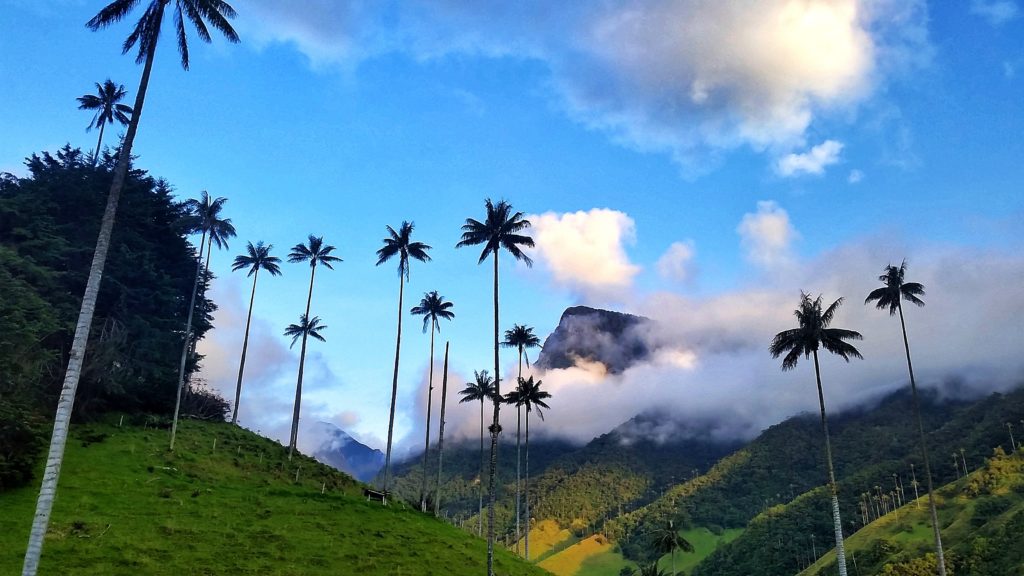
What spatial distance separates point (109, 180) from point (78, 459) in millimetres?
33378

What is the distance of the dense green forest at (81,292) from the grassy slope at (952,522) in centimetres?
14093

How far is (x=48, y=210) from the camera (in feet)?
211

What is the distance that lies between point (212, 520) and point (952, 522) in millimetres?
169668

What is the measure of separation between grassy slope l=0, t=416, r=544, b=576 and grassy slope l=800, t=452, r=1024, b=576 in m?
120

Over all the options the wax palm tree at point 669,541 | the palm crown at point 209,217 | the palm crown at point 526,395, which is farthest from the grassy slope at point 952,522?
the palm crown at point 209,217

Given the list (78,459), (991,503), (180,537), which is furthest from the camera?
(991,503)

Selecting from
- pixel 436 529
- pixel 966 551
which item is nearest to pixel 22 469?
pixel 436 529

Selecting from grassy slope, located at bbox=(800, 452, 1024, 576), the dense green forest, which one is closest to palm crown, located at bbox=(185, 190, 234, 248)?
the dense green forest

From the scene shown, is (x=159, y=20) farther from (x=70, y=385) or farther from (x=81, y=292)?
(x=81, y=292)

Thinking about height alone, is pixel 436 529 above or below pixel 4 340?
below

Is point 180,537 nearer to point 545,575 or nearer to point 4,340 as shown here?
point 4,340

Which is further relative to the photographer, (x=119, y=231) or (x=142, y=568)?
(x=119, y=231)

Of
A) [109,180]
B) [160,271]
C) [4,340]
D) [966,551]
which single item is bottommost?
[966,551]

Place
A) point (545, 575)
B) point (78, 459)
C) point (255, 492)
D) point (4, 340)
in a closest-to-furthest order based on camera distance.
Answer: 1. point (4, 340)
2. point (78, 459)
3. point (255, 492)
4. point (545, 575)
